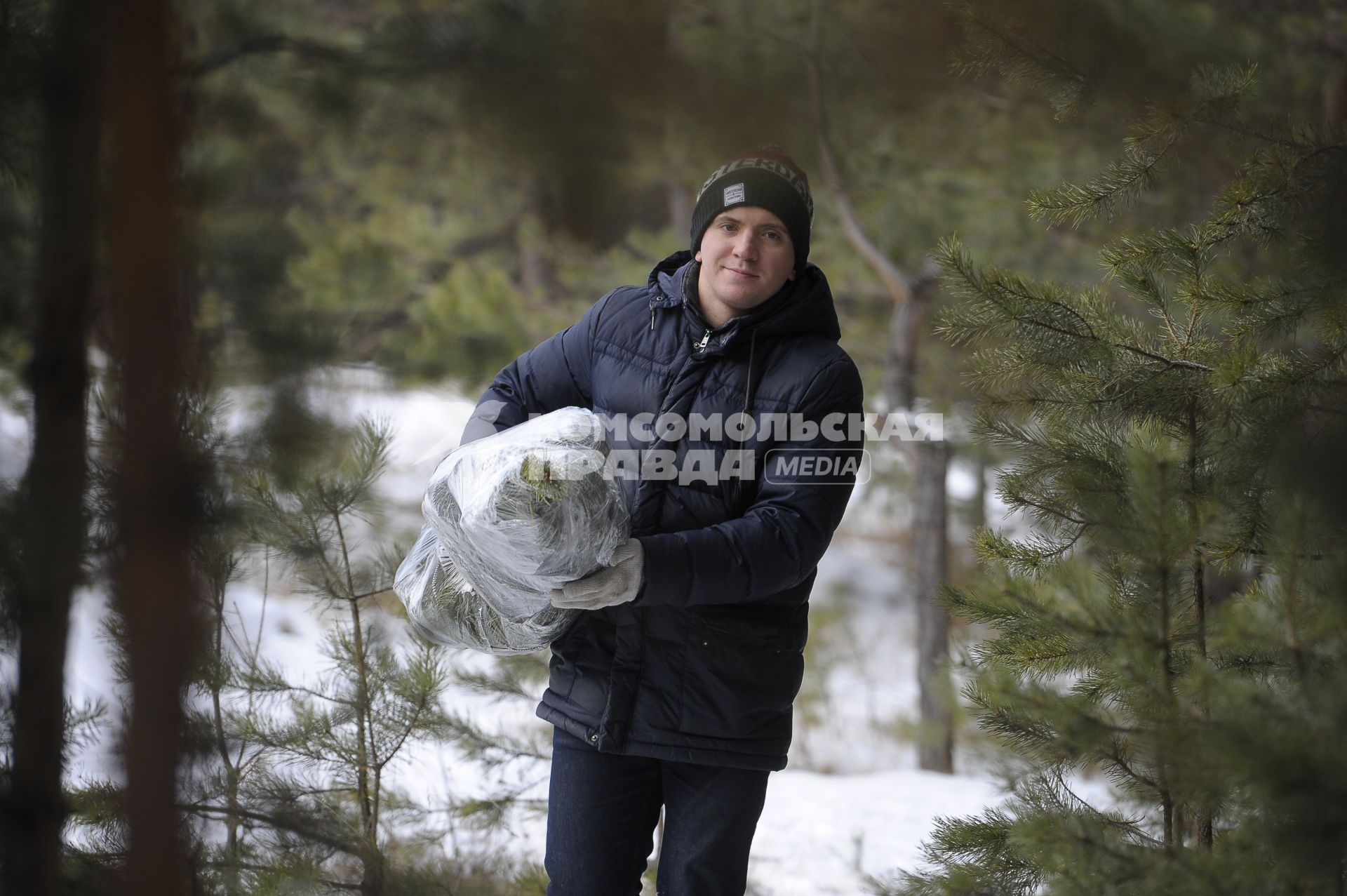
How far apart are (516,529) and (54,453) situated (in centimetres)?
70

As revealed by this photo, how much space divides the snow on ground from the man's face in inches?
26.6

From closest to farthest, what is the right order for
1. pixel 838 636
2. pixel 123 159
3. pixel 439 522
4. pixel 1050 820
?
pixel 123 159 → pixel 1050 820 → pixel 439 522 → pixel 838 636

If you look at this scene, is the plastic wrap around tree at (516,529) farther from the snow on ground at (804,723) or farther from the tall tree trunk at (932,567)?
the tall tree trunk at (932,567)

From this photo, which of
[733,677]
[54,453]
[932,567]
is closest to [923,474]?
[932,567]

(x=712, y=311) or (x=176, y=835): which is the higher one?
(x=712, y=311)

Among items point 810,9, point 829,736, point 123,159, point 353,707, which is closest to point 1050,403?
point 123,159

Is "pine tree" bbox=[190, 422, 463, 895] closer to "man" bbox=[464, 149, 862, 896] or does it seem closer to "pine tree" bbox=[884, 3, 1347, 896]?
"man" bbox=[464, 149, 862, 896]

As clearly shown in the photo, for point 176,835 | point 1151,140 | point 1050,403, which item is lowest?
point 176,835

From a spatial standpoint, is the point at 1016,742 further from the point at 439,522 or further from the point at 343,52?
the point at 343,52

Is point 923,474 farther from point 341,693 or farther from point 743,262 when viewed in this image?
point 743,262

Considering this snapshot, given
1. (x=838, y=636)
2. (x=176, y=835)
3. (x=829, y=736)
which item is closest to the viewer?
(x=176, y=835)

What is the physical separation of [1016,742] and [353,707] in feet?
5.64

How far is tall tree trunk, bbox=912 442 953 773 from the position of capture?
657cm

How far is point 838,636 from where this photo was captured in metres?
9.96
